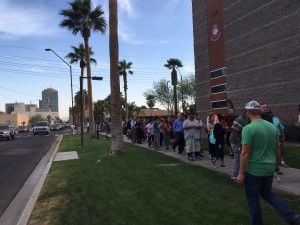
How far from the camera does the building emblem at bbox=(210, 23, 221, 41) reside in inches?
1377

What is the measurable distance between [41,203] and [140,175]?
308cm

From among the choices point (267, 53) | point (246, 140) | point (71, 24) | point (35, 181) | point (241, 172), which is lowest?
point (35, 181)

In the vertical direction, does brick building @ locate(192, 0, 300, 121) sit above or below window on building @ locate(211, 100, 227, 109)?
above

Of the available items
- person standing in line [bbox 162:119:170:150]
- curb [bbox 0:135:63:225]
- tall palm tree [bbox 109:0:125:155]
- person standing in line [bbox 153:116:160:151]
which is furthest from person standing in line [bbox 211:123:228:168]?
person standing in line [bbox 153:116:160:151]

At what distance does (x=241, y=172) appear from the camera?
199 inches

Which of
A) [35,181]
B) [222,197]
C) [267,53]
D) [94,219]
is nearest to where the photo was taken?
[94,219]

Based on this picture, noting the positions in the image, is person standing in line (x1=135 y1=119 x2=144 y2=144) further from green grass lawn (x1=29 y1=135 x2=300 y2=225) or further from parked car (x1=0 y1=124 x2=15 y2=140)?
parked car (x1=0 y1=124 x2=15 y2=140)

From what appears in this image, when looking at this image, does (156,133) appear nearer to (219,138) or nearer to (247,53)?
(219,138)

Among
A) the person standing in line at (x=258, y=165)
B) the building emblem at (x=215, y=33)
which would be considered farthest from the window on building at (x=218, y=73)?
the person standing in line at (x=258, y=165)

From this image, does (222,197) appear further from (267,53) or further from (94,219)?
(267,53)

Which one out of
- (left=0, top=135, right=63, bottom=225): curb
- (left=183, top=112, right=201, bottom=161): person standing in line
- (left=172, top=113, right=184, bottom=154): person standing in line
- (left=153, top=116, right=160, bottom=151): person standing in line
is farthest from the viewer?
(left=153, top=116, right=160, bottom=151): person standing in line

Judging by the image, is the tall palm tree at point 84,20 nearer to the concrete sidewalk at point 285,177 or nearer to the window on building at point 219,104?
the window on building at point 219,104

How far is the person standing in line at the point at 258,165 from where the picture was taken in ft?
16.6

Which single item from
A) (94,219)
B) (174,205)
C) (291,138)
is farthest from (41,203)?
(291,138)
